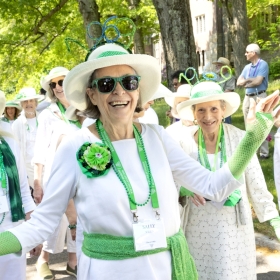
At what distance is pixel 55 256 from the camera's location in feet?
22.3

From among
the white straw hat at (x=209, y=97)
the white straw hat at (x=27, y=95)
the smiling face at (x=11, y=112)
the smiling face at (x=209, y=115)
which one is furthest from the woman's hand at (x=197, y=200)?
the smiling face at (x=11, y=112)

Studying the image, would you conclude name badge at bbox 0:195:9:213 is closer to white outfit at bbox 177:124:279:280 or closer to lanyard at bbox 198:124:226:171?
white outfit at bbox 177:124:279:280

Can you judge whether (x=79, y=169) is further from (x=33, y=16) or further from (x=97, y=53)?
(x=33, y=16)

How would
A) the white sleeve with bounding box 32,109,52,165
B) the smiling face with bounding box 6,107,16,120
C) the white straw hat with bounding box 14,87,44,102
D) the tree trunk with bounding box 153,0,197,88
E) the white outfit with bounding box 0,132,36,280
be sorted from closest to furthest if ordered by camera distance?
the white outfit with bounding box 0,132,36,280
the white sleeve with bounding box 32,109,52,165
the white straw hat with bounding box 14,87,44,102
the tree trunk with bounding box 153,0,197,88
the smiling face with bounding box 6,107,16,120

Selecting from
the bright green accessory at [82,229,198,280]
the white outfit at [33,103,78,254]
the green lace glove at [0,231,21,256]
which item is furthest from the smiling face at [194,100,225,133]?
the green lace glove at [0,231,21,256]

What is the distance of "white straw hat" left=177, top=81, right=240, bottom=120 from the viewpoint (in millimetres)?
4208

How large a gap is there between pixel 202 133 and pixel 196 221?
714mm

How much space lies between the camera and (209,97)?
13.8ft

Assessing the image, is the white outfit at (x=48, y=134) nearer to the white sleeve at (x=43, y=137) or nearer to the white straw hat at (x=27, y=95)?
the white sleeve at (x=43, y=137)

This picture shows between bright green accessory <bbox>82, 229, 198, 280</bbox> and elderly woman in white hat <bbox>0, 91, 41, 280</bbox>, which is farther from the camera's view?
elderly woman in white hat <bbox>0, 91, 41, 280</bbox>

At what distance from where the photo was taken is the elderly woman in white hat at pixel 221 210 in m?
4.11

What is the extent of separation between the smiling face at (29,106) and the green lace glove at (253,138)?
18.1 ft

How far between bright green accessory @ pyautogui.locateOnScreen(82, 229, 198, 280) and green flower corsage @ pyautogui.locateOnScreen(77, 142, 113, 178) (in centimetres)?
32

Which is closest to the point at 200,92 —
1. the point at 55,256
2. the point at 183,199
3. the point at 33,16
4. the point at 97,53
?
the point at 183,199
